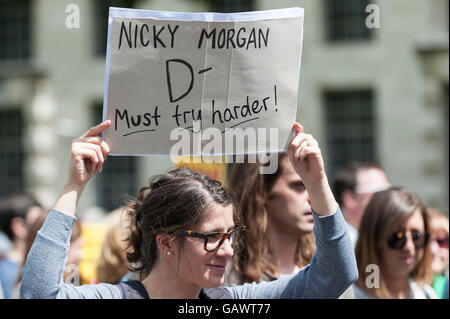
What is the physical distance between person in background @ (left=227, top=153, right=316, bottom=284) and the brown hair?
607 millimetres

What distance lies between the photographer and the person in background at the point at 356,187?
5273 mm

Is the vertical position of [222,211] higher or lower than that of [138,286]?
higher

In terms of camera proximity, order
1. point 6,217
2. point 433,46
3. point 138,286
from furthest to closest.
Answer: point 433,46 → point 6,217 → point 138,286

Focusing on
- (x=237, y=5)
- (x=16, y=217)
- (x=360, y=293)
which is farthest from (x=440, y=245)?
(x=237, y=5)

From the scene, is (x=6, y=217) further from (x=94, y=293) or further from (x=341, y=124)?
(x=341, y=124)

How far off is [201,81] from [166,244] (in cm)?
52

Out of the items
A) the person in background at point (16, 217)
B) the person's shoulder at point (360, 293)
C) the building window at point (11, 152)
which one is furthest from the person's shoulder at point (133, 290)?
the building window at point (11, 152)

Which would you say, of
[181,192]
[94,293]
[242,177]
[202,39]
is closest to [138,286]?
[94,293]

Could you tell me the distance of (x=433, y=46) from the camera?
12.4 meters

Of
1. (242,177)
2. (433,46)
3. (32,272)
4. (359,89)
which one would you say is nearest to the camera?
(32,272)

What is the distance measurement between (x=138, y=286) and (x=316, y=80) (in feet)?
36.1

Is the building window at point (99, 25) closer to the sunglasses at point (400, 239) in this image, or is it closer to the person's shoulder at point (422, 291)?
the person's shoulder at point (422, 291)

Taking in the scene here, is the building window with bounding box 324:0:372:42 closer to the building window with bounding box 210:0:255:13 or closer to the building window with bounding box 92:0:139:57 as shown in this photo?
the building window with bounding box 210:0:255:13

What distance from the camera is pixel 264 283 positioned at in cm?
265
